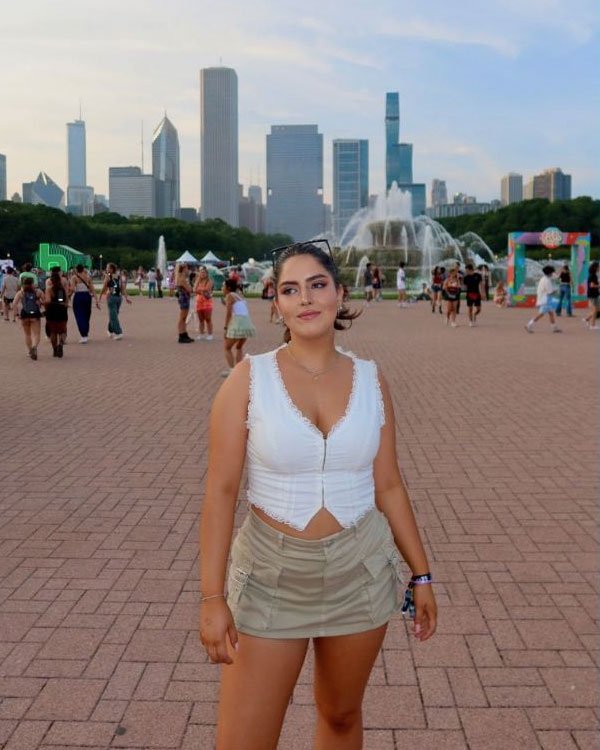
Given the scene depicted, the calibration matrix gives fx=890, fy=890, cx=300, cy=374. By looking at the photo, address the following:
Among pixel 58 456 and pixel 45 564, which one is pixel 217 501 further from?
pixel 58 456

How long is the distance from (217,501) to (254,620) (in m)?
0.30

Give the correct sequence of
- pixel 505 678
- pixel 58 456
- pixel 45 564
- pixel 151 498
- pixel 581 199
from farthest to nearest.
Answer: pixel 581 199 → pixel 58 456 → pixel 151 498 → pixel 45 564 → pixel 505 678

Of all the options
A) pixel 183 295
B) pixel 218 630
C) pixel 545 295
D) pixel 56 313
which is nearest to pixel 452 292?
pixel 545 295

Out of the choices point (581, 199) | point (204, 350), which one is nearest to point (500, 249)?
point (581, 199)

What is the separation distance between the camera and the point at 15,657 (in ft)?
11.9

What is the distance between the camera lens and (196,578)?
4.54m

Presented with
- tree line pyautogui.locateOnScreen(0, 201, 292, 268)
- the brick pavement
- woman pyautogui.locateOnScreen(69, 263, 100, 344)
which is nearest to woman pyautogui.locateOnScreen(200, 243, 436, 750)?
the brick pavement

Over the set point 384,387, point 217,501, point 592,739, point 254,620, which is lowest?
point 592,739

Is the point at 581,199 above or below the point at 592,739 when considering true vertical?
above

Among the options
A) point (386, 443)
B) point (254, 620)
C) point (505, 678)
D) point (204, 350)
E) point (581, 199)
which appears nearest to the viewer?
point (254, 620)

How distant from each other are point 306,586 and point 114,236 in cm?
9420

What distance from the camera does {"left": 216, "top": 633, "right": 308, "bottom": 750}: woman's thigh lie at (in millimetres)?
2121

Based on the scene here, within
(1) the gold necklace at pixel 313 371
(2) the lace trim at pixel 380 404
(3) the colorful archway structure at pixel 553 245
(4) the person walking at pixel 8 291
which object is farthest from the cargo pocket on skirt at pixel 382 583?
(3) the colorful archway structure at pixel 553 245

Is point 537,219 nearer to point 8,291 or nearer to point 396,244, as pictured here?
point 396,244
